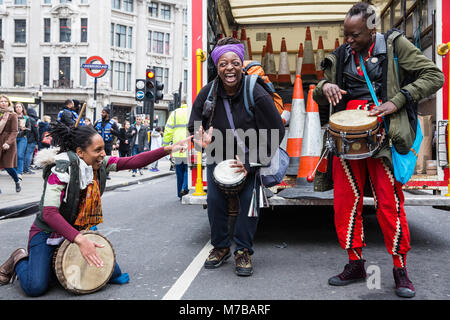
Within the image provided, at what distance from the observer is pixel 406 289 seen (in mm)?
3164

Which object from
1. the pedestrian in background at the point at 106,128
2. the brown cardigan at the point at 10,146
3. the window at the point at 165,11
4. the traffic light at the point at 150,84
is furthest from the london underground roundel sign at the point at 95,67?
the window at the point at 165,11

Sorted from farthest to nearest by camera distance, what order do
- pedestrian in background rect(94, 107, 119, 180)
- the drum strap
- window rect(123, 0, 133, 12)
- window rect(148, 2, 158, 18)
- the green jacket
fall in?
window rect(148, 2, 158, 18) < window rect(123, 0, 133, 12) < pedestrian in background rect(94, 107, 119, 180) < the drum strap < the green jacket

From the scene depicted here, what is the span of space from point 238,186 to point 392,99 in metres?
1.35

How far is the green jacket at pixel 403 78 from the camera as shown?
10.3 ft

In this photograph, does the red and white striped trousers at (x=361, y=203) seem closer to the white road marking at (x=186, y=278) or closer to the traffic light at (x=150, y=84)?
the white road marking at (x=186, y=278)

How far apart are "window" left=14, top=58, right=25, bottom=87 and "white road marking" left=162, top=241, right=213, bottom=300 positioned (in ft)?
136

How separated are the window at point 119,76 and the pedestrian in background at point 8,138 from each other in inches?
1325

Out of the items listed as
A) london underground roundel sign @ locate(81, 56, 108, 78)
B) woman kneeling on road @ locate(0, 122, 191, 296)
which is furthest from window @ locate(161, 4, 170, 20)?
woman kneeling on road @ locate(0, 122, 191, 296)

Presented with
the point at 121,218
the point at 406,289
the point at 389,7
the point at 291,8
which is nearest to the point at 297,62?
the point at 291,8

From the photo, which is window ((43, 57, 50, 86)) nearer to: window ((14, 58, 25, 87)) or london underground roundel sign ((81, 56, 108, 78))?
window ((14, 58, 25, 87))

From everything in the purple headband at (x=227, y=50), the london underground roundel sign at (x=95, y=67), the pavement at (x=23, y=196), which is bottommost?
the pavement at (x=23, y=196)

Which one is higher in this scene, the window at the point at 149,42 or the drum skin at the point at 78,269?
the window at the point at 149,42

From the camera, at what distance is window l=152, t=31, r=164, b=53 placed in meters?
44.6
